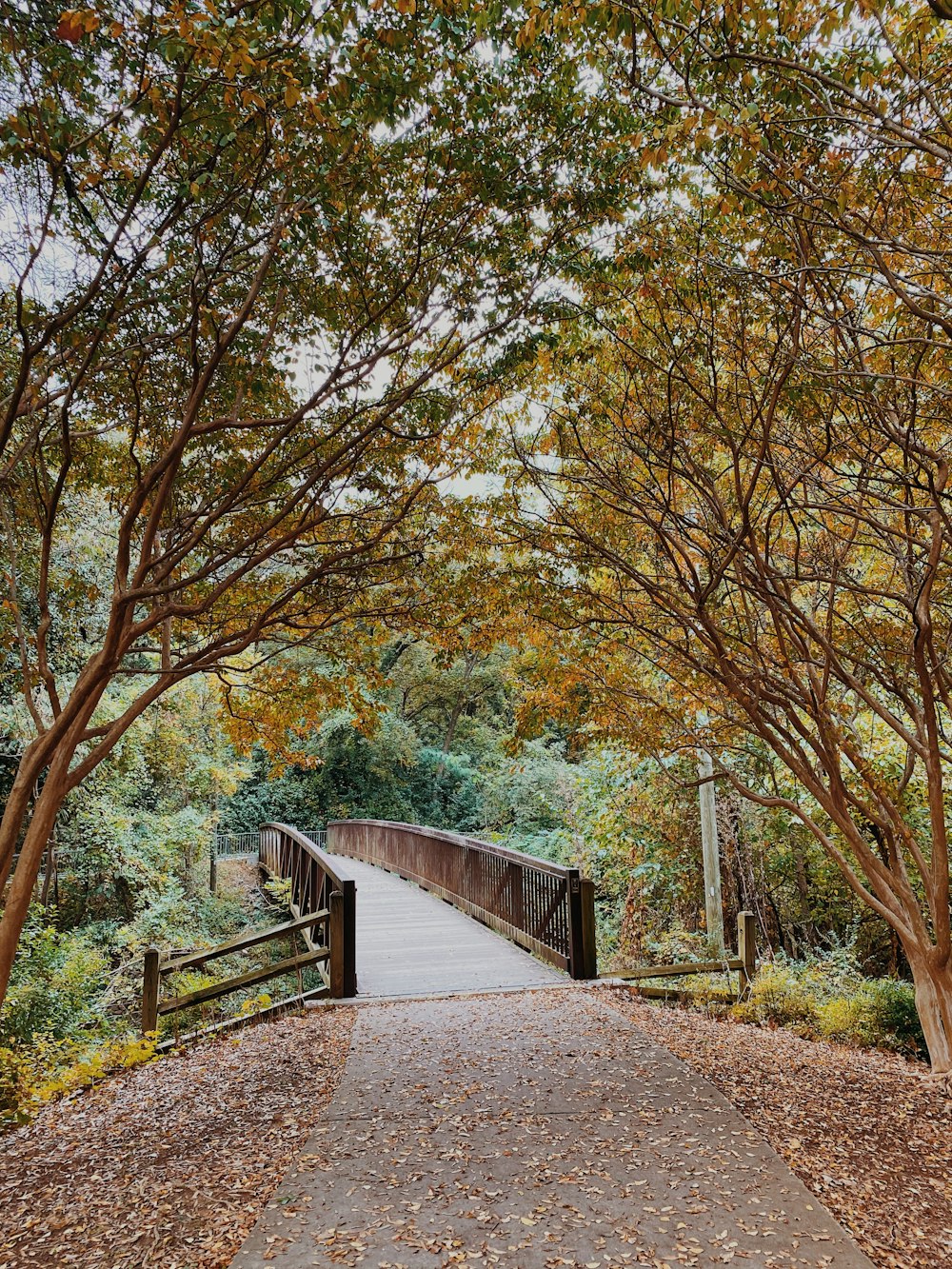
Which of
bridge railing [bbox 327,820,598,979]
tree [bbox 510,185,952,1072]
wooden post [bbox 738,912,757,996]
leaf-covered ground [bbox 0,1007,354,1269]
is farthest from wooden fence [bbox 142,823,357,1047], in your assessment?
wooden post [bbox 738,912,757,996]

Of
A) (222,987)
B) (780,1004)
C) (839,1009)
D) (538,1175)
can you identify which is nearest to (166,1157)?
(538,1175)

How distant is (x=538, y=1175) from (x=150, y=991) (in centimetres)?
431

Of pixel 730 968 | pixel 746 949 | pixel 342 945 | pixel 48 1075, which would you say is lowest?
pixel 48 1075

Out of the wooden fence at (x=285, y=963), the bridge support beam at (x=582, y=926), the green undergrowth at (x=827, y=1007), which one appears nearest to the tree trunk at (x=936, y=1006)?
the green undergrowth at (x=827, y=1007)

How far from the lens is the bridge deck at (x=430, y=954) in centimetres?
734

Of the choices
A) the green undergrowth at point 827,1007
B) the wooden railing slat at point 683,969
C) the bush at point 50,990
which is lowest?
the bush at point 50,990

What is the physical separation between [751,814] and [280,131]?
923 cm

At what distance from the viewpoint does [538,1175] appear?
3.47 m

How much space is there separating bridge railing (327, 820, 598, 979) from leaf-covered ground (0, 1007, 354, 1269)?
2618mm

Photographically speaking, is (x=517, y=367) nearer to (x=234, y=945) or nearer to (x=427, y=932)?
(x=234, y=945)

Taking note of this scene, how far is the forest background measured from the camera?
133 inches

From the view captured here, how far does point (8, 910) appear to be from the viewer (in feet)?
12.1

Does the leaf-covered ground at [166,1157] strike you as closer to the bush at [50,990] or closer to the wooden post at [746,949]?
the wooden post at [746,949]

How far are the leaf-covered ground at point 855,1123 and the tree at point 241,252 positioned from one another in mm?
3827
